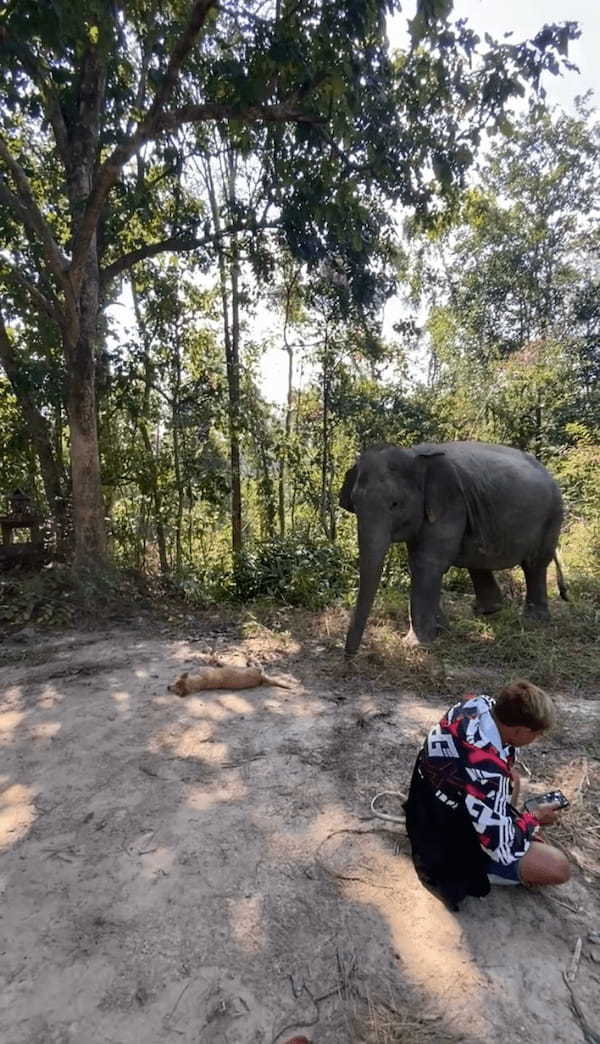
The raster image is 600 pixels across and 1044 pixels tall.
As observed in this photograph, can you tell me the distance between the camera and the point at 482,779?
7.02 feet

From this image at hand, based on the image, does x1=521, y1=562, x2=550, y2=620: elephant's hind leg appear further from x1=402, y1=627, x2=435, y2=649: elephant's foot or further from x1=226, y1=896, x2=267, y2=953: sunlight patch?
x1=226, y1=896, x2=267, y2=953: sunlight patch

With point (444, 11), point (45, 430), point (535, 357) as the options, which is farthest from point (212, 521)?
point (444, 11)

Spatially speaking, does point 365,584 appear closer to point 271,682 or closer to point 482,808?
point 271,682

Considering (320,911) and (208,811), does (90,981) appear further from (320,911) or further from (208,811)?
(208,811)

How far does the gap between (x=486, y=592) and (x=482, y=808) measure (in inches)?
166

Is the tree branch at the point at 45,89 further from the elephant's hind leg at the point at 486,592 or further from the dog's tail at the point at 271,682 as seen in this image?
the elephant's hind leg at the point at 486,592

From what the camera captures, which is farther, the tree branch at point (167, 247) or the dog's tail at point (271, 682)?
the tree branch at point (167, 247)

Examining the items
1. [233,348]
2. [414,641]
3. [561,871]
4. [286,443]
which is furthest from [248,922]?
[233,348]

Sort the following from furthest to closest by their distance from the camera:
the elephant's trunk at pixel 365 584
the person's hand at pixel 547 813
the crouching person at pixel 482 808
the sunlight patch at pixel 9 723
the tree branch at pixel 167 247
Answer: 1. the tree branch at pixel 167 247
2. the elephant's trunk at pixel 365 584
3. the sunlight patch at pixel 9 723
4. the person's hand at pixel 547 813
5. the crouching person at pixel 482 808

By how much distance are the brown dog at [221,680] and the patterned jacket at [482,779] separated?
220cm

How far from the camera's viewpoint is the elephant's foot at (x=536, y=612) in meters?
5.81

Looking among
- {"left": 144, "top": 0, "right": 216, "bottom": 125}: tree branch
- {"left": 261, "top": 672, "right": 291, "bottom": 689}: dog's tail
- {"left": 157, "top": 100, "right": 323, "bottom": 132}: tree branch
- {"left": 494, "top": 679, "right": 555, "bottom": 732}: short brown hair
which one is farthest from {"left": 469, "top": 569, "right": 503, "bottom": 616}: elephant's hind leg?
{"left": 144, "top": 0, "right": 216, "bottom": 125}: tree branch

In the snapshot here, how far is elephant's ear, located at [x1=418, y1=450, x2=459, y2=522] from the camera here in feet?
16.8

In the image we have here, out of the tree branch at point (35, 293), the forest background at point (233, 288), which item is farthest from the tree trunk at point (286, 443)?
the tree branch at point (35, 293)
